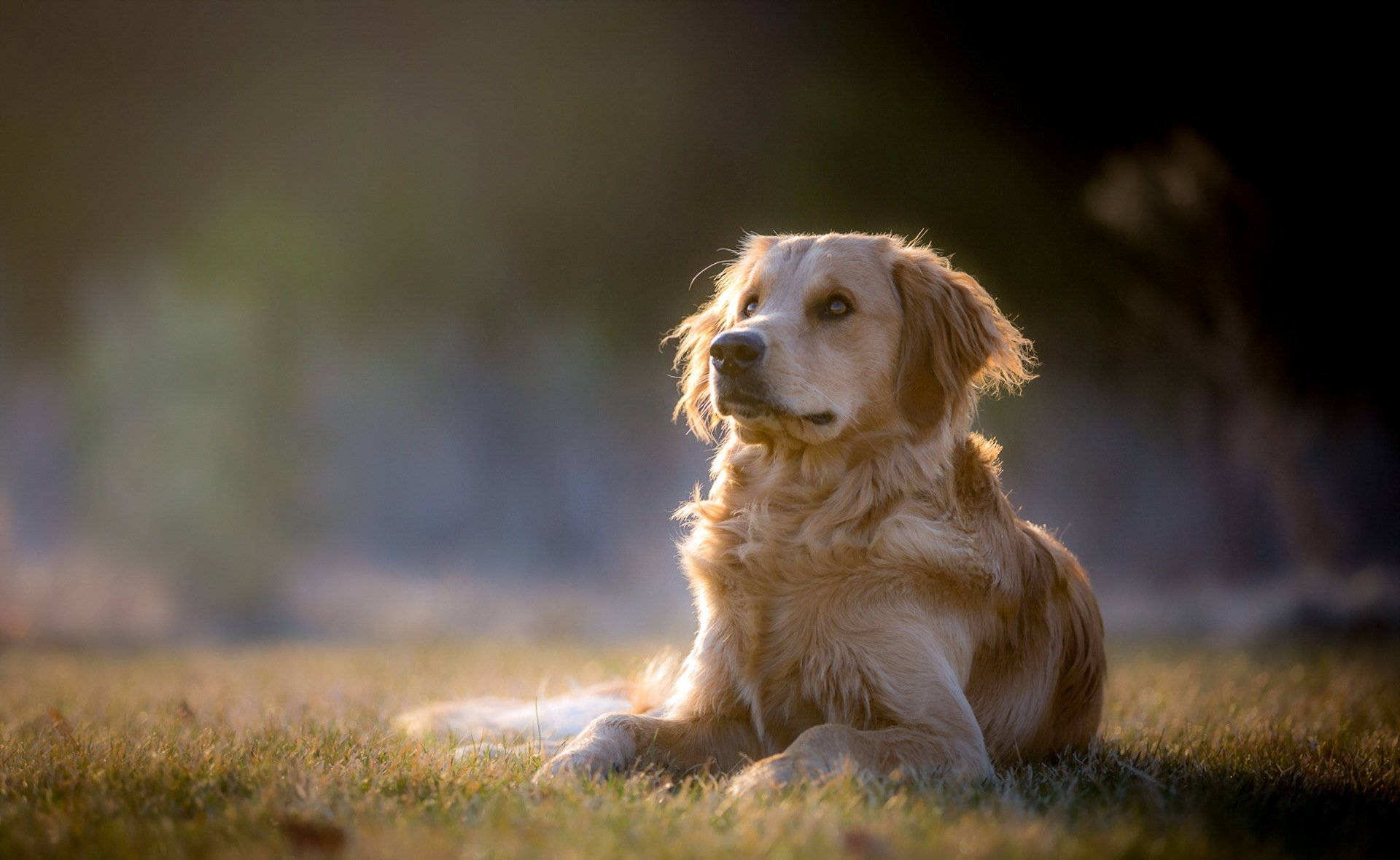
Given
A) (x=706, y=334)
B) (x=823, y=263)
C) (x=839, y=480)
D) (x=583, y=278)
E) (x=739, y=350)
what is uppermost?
(x=583, y=278)

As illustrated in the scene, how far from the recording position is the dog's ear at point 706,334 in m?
3.53

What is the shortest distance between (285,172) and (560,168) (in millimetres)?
2970

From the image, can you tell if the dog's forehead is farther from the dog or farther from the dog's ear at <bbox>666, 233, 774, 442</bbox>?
the dog's ear at <bbox>666, 233, 774, 442</bbox>

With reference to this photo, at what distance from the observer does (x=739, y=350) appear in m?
2.89

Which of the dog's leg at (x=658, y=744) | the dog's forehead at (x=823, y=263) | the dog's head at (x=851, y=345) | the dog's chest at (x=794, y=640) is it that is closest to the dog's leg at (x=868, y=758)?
the dog's chest at (x=794, y=640)

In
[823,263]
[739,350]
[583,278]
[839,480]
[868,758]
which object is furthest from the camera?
[583,278]

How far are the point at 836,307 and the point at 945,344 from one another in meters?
0.38

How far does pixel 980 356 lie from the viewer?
3.20 metres

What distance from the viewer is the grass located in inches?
Result: 69.6

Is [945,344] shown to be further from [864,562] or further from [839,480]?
[864,562]

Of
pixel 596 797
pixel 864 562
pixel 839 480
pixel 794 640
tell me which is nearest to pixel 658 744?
pixel 794 640

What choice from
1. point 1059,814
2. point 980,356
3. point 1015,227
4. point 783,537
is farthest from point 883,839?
point 1015,227

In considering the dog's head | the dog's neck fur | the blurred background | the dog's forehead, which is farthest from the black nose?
the blurred background

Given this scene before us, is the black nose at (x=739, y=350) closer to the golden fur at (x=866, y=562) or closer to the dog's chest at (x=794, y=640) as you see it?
the golden fur at (x=866, y=562)
